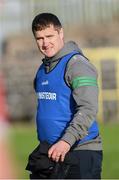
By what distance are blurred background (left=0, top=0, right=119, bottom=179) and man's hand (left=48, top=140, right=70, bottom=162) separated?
36.1 feet

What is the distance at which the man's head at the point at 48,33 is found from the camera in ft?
17.9

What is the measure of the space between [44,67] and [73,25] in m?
18.7

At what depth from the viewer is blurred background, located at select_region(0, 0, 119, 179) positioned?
68.5 ft

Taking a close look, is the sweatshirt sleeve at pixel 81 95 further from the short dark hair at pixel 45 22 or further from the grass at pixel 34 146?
the grass at pixel 34 146

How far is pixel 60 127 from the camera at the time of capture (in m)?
5.43

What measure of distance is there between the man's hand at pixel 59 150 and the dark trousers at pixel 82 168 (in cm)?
29

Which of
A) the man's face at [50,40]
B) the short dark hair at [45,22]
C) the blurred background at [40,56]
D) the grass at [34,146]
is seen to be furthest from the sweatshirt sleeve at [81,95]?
the blurred background at [40,56]

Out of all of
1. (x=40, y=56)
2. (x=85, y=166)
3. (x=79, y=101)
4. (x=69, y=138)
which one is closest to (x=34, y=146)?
(x=40, y=56)

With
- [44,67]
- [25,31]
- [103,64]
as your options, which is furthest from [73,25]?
[44,67]

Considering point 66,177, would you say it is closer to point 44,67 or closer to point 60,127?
point 60,127

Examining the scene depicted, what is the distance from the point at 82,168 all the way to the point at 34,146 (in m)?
8.80

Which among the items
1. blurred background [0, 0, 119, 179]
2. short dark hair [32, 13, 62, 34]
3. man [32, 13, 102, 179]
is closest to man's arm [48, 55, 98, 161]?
man [32, 13, 102, 179]

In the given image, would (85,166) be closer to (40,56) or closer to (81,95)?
(81,95)

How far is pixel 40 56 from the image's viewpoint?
22016mm
